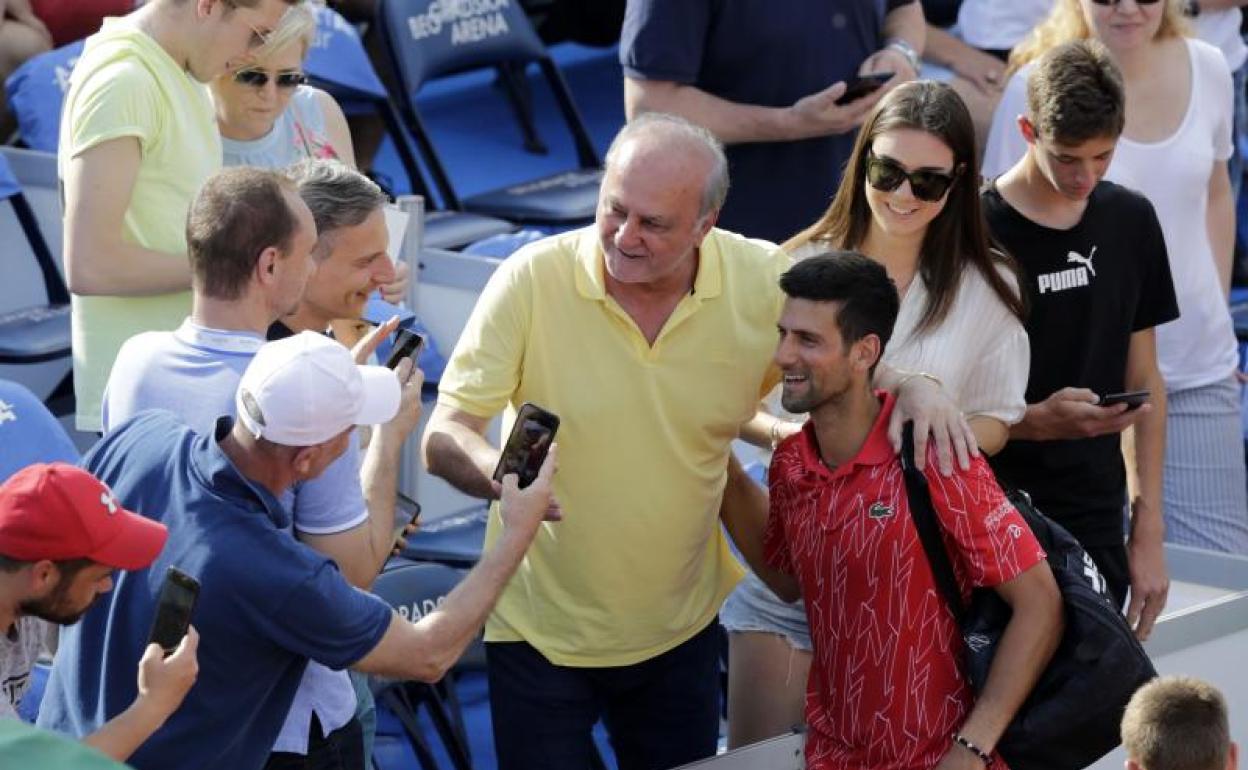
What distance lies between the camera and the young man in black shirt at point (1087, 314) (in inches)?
144

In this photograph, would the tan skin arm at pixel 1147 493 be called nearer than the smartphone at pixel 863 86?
Yes

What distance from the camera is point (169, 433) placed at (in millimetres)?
2711

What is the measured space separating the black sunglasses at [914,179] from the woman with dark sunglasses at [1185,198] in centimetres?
116

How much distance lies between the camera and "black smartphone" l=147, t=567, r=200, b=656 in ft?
8.24

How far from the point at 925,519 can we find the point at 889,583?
0.37 ft

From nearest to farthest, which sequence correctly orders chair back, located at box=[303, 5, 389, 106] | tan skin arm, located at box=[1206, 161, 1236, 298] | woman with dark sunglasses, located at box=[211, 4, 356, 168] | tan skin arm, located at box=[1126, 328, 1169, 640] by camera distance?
tan skin arm, located at box=[1126, 328, 1169, 640] < woman with dark sunglasses, located at box=[211, 4, 356, 168] < tan skin arm, located at box=[1206, 161, 1236, 298] < chair back, located at box=[303, 5, 389, 106]

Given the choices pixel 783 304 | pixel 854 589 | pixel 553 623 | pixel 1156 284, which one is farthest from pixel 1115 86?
pixel 553 623

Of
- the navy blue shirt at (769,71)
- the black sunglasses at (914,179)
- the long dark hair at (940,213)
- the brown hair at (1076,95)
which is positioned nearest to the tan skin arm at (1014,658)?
the long dark hair at (940,213)

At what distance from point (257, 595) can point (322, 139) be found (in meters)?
1.96

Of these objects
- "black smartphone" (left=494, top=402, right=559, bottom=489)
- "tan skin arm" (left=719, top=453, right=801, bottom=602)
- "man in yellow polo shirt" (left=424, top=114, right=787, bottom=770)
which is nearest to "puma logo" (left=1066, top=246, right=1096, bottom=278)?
"man in yellow polo shirt" (left=424, top=114, right=787, bottom=770)

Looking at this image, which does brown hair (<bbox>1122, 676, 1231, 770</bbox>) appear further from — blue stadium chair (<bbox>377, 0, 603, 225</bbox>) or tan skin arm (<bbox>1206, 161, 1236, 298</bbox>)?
blue stadium chair (<bbox>377, 0, 603, 225</bbox>)

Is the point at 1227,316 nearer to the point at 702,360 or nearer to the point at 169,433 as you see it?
the point at 702,360

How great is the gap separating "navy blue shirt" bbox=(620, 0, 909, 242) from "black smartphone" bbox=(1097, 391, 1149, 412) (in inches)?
41.8

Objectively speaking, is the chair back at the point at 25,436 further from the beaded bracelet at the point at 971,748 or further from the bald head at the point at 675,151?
the beaded bracelet at the point at 971,748
